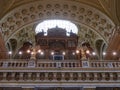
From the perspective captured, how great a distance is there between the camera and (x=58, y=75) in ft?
46.0

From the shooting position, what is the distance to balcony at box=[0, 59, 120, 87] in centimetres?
1372

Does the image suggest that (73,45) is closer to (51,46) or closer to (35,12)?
(51,46)

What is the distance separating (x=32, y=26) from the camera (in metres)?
20.9

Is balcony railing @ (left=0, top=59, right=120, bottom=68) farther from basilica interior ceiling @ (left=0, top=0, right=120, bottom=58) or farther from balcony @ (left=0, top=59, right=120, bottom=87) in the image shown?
basilica interior ceiling @ (left=0, top=0, right=120, bottom=58)

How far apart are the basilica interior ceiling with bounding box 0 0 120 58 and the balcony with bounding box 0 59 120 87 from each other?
470cm

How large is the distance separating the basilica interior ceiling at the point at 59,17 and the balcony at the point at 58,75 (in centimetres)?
470

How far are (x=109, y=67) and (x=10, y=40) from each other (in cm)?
996

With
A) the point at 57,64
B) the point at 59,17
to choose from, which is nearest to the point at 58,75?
the point at 57,64

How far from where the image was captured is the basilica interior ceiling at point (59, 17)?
18.5 m

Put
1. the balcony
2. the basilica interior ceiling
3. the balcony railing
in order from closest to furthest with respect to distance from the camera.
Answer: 1. the balcony
2. the balcony railing
3. the basilica interior ceiling

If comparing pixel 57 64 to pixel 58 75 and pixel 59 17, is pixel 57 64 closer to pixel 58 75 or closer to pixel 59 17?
pixel 58 75

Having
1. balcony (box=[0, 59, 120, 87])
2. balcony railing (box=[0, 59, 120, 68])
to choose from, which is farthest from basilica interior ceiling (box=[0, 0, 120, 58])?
balcony (box=[0, 59, 120, 87])

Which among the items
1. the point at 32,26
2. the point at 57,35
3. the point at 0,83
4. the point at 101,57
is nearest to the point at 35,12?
the point at 32,26

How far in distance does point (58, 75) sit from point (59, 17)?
8025mm
